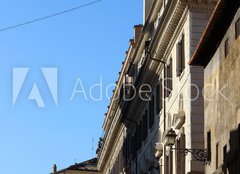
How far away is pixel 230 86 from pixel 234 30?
1.72 metres

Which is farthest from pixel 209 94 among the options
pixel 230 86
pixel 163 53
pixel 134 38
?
pixel 134 38

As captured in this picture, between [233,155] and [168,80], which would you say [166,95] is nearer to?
[168,80]

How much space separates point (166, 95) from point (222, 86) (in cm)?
1296

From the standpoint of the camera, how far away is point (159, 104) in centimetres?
4338

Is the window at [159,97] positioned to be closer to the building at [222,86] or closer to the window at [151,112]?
the window at [151,112]

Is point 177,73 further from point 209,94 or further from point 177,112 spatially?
point 209,94

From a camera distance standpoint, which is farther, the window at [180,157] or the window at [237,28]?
the window at [180,157]

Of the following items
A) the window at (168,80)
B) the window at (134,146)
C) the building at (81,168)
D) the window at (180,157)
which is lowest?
the window at (180,157)

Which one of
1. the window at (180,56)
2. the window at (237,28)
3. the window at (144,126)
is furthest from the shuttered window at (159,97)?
the window at (237,28)

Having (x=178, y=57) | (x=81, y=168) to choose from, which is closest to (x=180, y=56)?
(x=178, y=57)

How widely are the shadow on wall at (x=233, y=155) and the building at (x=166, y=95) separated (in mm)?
4211

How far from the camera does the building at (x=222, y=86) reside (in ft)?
86.1

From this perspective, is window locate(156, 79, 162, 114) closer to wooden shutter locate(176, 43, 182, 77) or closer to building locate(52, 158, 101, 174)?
wooden shutter locate(176, 43, 182, 77)

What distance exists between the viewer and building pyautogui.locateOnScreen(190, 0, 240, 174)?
26250 mm
